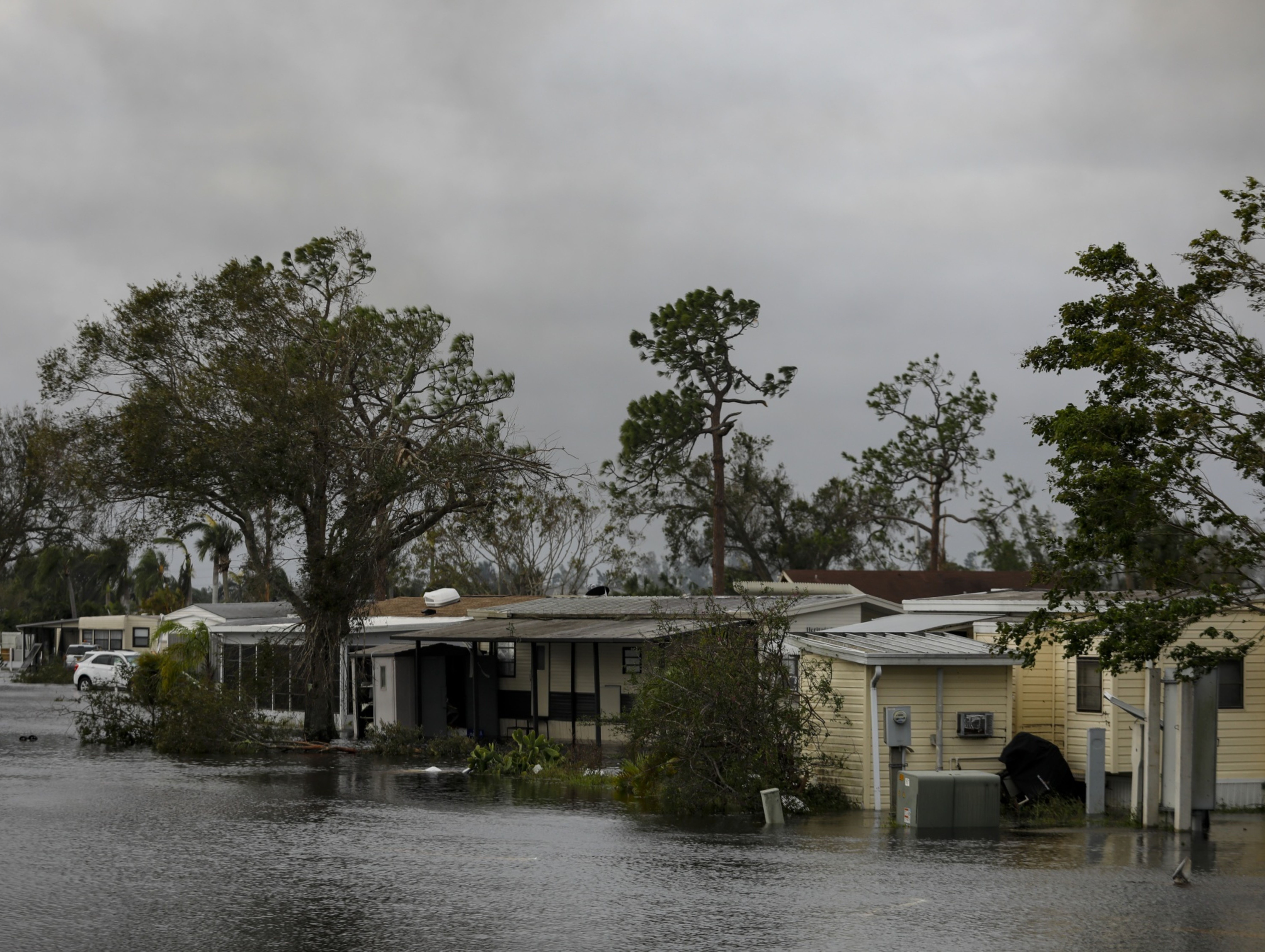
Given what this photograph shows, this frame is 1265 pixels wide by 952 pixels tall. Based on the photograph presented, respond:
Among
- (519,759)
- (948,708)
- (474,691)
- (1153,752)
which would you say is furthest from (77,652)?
(1153,752)

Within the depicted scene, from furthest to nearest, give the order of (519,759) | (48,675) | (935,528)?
1. (48,675)
2. (935,528)
3. (519,759)

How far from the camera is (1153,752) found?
17547 millimetres

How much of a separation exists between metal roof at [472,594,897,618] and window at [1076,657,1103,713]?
15.7 feet

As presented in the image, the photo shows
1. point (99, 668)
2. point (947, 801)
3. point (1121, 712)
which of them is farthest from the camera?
point (99, 668)

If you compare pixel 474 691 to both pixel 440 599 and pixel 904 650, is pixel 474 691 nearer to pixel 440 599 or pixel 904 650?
pixel 440 599

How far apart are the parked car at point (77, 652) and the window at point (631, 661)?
4316 centimetres

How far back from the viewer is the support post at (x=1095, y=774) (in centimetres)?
1955

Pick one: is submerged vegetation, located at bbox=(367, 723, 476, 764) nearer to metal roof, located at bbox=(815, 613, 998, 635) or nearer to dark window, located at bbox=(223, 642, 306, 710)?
dark window, located at bbox=(223, 642, 306, 710)

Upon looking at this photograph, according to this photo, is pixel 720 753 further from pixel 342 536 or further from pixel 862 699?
Result: pixel 342 536

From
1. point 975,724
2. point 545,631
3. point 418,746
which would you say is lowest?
point 418,746

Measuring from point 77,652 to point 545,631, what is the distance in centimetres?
4753

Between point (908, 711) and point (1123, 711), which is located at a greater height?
point (908, 711)

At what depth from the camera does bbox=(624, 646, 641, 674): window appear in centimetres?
3055

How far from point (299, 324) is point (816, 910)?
2808 centimetres
